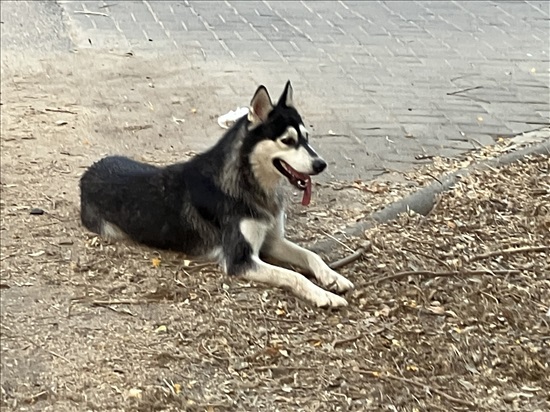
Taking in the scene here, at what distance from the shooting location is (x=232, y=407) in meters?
3.97

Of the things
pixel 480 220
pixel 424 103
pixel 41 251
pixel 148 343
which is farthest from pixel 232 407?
pixel 424 103

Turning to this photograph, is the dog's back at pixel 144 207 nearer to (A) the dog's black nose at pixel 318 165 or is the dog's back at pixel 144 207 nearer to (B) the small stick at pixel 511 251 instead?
(A) the dog's black nose at pixel 318 165

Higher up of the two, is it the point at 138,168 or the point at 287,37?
the point at 138,168

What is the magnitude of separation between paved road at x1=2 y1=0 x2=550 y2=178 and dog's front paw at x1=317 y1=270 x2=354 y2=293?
1.61 metres

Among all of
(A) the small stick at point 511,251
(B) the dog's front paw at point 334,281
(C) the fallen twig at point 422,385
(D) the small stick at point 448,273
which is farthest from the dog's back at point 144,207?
(A) the small stick at point 511,251

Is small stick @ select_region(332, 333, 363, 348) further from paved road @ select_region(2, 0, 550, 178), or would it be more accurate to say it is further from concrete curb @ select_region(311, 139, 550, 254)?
paved road @ select_region(2, 0, 550, 178)

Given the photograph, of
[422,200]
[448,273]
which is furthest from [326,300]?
[422,200]

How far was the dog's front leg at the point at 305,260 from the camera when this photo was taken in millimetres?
4973

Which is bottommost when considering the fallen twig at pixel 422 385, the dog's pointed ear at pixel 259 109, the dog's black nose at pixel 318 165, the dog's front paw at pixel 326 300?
the dog's front paw at pixel 326 300

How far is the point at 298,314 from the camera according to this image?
4.72 metres

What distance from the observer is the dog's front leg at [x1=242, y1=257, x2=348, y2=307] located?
478 cm

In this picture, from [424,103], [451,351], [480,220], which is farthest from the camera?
[424,103]

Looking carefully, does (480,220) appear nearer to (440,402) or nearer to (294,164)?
(294,164)

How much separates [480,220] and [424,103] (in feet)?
7.82
